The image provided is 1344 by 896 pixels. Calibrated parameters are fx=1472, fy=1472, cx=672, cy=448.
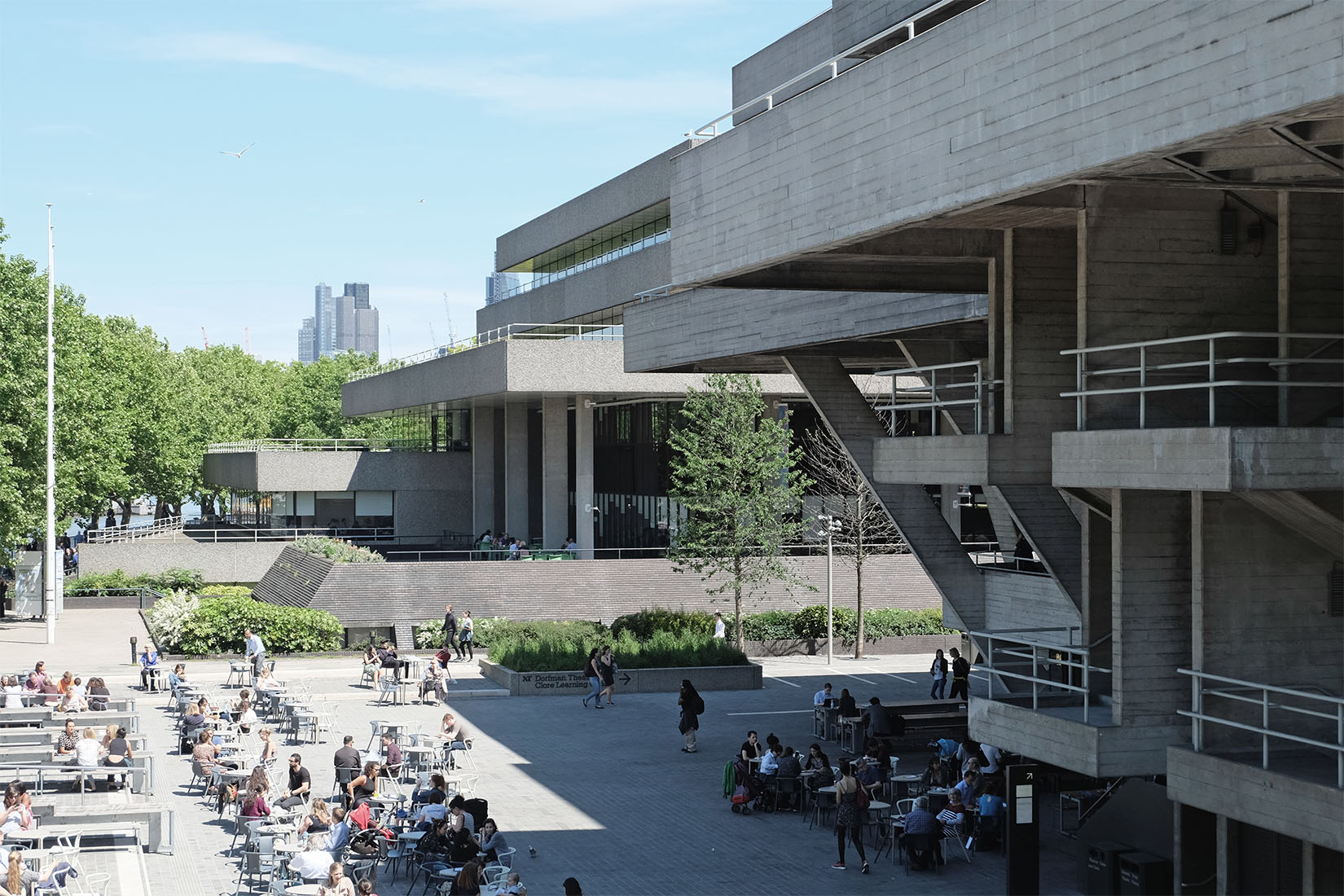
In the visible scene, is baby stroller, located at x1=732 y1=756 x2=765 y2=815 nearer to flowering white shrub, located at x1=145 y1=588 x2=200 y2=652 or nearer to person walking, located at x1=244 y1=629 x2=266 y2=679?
person walking, located at x1=244 y1=629 x2=266 y2=679

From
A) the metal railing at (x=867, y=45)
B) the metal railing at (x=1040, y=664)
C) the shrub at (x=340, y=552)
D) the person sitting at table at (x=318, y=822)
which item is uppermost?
the metal railing at (x=867, y=45)

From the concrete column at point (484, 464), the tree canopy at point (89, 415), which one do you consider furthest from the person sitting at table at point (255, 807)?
the concrete column at point (484, 464)

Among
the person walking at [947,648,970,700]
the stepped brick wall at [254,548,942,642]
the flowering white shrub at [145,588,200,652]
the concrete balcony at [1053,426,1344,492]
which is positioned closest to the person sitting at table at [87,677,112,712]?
the flowering white shrub at [145,588,200,652]

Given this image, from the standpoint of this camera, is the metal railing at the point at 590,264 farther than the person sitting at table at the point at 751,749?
Yes

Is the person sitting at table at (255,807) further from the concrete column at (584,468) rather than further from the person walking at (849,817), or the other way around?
the concrete column at (584,468)

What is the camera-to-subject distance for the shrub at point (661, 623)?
4009 centimetres

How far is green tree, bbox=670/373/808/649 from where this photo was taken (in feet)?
128

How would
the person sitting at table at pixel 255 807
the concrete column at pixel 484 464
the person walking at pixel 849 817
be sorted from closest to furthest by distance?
1. the person walking at pixel 849 817
2. the person sitting at table at pixel 255 807
3. the concrete column at pixel 484 464

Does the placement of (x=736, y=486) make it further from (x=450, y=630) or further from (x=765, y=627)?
Answer: (x=450, y=630)

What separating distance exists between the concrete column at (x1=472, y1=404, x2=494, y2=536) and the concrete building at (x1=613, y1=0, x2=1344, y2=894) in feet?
147

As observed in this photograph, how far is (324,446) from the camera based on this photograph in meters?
74.3

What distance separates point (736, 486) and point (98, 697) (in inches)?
672

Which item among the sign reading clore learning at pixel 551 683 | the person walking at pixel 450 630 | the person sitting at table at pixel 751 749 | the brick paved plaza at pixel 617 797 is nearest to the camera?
the brick paved plaza at pixel 617 797

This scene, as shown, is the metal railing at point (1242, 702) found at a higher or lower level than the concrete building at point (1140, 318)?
lower
